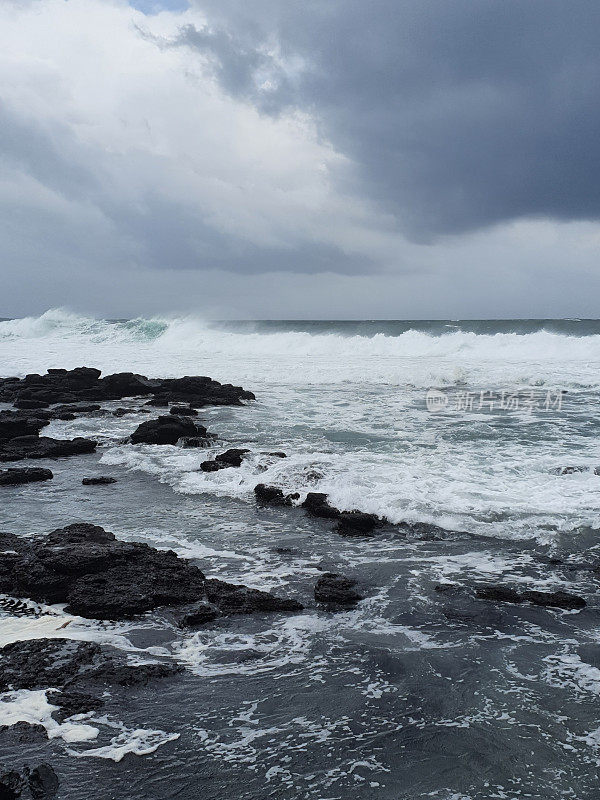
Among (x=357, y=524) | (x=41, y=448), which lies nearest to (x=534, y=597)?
(x=357, y=524)

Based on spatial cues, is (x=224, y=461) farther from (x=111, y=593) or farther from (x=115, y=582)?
(x=111, y=593)

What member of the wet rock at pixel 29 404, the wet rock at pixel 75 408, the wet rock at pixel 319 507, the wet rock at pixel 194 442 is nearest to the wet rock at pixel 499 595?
the wet rock at pixel 319 507

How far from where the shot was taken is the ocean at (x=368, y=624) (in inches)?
140

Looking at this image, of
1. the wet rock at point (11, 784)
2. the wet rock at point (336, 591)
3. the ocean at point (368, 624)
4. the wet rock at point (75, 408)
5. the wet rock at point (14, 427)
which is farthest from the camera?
the wet rock at point (75, 408)

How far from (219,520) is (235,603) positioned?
283cm

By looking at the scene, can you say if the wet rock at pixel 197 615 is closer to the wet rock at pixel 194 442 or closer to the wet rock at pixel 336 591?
the wet rock at pixel 336 591

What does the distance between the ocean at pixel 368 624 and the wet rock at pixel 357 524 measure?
250 millimetres

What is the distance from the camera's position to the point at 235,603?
572cm

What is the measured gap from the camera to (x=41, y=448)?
13164 mm

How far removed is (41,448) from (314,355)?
2816 cm

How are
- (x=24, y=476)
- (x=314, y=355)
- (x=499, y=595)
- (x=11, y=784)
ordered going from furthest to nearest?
(x=314, y=355) < (x=24, y=476) < (x=499, y=595) < (x=11, y=784)

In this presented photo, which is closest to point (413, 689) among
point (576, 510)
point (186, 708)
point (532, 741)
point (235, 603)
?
point (532, 741)

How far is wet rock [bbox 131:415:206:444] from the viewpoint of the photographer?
13945 millimetres

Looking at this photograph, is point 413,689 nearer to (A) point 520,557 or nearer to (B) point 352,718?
(B) point 352,718
